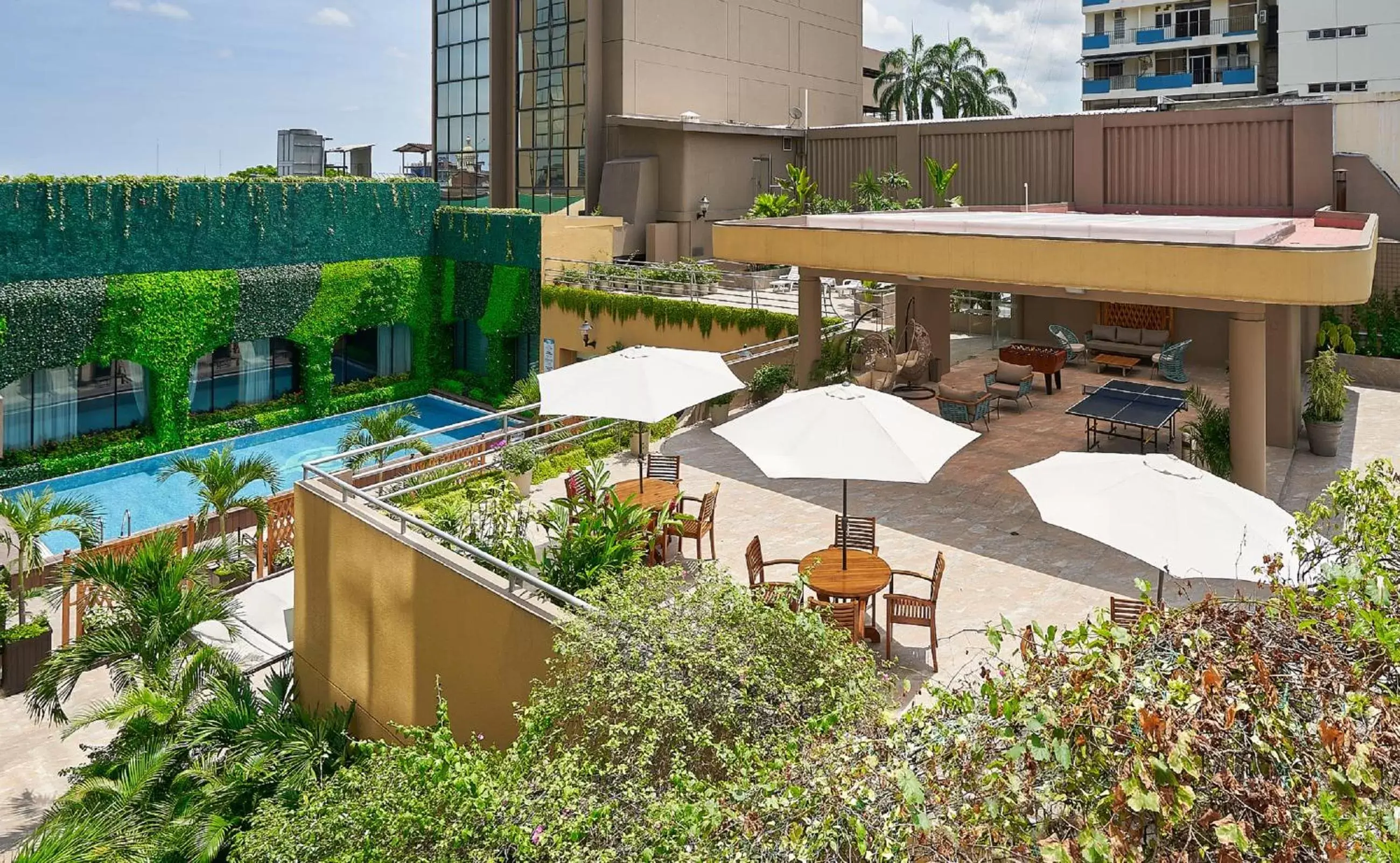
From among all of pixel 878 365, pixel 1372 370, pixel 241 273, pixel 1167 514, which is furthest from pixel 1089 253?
pixel 241 273

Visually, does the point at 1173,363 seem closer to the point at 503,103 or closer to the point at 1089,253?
the point at 1089,253

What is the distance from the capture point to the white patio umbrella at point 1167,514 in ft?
25.6

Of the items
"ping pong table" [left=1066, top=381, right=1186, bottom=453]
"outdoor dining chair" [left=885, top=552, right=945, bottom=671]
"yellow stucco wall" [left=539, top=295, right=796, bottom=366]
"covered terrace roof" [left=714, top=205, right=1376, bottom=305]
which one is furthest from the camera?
"yellow stucco wall" [left=539, top=295, right=796, bottom=366]

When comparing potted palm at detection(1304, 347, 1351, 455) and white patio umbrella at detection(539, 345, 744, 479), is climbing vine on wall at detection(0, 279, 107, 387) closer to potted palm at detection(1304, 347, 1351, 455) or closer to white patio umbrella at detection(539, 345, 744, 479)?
white patio umbrella at detection(539, 345, 744, 479)

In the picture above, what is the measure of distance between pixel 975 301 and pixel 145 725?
2102 cm

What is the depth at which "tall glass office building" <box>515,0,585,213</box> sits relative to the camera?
129 ft

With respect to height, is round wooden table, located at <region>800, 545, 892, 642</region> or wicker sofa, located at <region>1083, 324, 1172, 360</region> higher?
wicker sofa, located at <region>1083, 324, 1172, 360</region>

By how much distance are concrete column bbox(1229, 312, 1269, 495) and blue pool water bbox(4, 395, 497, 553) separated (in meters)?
16.8

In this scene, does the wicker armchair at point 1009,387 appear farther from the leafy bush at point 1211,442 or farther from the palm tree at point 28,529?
the palm tree at point 28,529

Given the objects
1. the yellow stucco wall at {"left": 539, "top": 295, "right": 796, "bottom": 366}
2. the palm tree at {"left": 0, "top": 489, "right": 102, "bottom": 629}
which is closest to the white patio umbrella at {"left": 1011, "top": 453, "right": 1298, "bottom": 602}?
the yellow stucco wall at {"left": 539, "top": 295, "right": 796, "bottom": 366}

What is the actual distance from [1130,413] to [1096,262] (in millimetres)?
2839

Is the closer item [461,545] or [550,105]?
[461,545]

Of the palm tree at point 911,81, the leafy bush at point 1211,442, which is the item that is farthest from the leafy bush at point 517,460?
the palm tree at point 911,81

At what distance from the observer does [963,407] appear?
15883 mm
